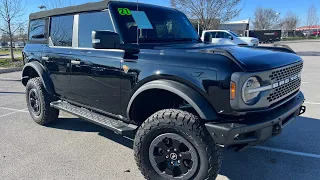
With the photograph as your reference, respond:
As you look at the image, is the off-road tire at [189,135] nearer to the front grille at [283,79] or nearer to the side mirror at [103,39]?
the front grille at [283,79]

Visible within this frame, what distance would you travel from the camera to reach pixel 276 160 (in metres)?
3.73

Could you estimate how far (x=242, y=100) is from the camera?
2.51 m

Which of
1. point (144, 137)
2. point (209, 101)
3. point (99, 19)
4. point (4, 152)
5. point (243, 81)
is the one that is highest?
point (99, 19)

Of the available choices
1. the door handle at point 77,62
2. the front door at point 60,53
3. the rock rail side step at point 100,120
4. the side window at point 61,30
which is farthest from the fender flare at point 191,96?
the side window at point 61,30

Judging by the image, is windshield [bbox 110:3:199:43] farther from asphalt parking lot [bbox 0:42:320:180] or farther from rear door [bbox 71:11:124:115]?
asphalt parking lot [bbox 0:42:320:180]

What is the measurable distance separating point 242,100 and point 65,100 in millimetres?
3149

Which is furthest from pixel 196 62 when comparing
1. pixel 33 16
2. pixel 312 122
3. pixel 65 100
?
pixel 33 16

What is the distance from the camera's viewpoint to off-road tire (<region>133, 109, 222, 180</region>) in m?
2.68

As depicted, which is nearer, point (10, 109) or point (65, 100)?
point (65, 100)

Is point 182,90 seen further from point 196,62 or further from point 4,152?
point 4,152

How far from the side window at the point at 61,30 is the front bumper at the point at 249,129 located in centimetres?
283

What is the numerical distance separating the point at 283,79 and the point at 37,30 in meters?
4.46

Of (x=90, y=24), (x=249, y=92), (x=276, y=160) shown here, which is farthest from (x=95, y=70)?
(x=276, y=160)

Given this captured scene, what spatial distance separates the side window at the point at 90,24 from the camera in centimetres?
377
